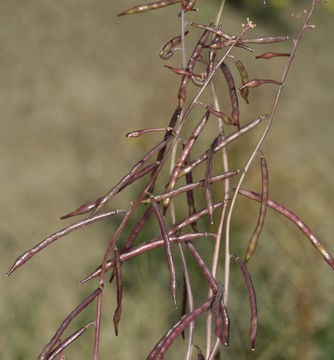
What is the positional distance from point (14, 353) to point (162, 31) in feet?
5.64

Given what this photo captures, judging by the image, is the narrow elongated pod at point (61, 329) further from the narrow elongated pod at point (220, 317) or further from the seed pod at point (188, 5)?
the seed pod at point (188, 5)

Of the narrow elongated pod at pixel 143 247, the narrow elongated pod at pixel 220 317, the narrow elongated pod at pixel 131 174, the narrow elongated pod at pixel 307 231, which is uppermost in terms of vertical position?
the narrow elongated pod at pixel 131 174

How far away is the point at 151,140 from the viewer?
7.23 feet

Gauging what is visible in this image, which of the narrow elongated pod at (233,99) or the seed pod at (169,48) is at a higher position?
the seed pod at (169,48)

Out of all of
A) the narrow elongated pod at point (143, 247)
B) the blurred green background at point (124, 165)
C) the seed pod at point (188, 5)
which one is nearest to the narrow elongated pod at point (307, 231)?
the narrow elongated pod at point (143, 247)

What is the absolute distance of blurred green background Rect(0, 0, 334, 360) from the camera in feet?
4.75

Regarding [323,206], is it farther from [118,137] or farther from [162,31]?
[162,31]

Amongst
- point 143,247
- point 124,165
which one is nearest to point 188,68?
point 143,247

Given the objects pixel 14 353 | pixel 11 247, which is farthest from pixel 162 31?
pixel 14 353

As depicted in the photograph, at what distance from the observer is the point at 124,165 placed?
2.25 meters

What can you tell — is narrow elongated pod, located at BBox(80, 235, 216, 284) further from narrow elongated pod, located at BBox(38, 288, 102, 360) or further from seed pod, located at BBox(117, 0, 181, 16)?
seed pod, located at BBox(117, 0, 181, 16)

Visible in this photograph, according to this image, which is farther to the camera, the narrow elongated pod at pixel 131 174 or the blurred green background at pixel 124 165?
the blurred green background at pixel 124 165

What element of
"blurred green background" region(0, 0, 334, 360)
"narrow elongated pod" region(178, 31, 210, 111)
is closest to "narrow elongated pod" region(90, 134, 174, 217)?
"narrow elongated pod" region(178, 31, 210, 111)

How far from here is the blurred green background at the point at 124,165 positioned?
4.75ft
